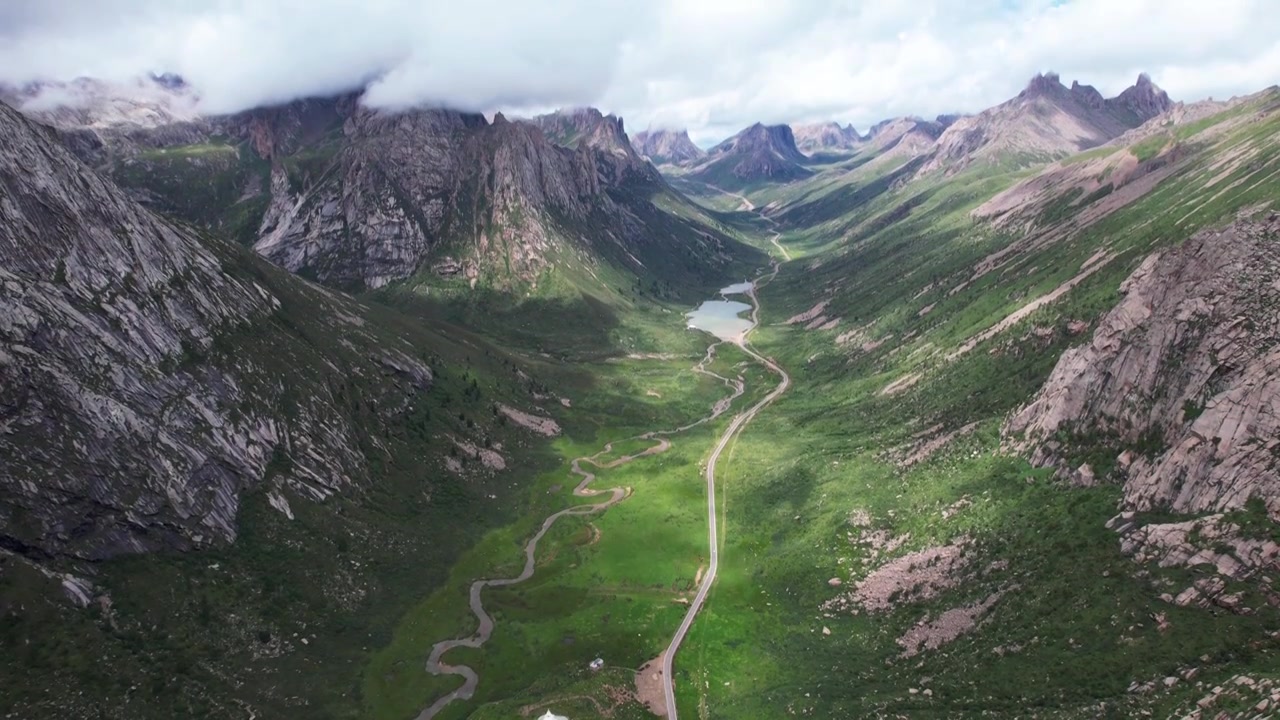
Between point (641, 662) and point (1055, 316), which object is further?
point (1055, 316)

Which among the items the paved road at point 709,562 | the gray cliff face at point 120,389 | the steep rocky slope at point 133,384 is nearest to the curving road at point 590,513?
the paved road at point 709,562

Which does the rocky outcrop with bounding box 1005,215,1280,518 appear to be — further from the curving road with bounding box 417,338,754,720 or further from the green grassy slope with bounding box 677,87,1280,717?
the curving road with bounding box 417,338,754,720

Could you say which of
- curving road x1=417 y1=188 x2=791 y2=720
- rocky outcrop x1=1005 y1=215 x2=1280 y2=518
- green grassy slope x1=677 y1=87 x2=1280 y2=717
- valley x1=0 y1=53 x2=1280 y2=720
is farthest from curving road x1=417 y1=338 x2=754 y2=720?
rocky outcrop x1=1005 y1=215 x2=1280 y2=518

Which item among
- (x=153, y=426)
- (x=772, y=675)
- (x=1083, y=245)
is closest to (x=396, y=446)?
(x=153, y=426)

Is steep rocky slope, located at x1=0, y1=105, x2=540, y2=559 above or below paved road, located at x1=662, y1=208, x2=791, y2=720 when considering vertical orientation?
above

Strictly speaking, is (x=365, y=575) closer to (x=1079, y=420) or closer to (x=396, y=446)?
(x=396, y=446)

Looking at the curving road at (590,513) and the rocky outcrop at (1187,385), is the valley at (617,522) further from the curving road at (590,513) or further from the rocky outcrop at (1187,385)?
the curving road at (590,513)
